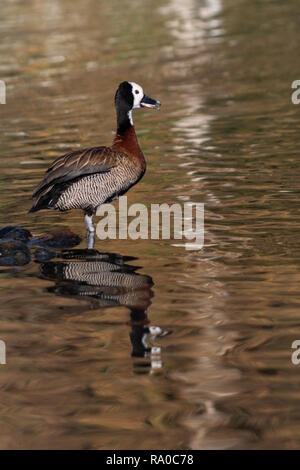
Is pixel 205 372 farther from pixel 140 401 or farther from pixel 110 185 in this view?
pixel 110 185

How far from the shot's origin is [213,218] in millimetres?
11969


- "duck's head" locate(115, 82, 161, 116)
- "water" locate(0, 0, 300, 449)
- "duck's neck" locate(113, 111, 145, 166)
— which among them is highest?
"duck's head" locate(115, 82, 161, 116)

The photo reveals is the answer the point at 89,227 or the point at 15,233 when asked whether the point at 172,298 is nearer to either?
the point at 89,227

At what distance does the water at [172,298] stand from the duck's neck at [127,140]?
1103 millimetres

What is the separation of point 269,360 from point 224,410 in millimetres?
962

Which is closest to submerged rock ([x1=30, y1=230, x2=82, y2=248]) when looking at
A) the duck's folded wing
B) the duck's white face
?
the duck's folded wing

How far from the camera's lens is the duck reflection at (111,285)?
26.7 ft

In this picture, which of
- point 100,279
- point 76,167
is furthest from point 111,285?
point 76,167

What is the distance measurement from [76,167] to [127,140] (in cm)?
82

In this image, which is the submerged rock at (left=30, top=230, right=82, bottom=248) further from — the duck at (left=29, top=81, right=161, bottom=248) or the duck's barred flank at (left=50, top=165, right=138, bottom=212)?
the duck's barred flank at (left=50, top=165, right=138, bottom=212)

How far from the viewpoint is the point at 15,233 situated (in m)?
11.4

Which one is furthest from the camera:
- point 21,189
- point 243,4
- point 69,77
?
point 243,4

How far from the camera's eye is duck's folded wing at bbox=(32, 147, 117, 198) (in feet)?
36.0

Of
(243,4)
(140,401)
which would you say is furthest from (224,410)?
(243,4)
